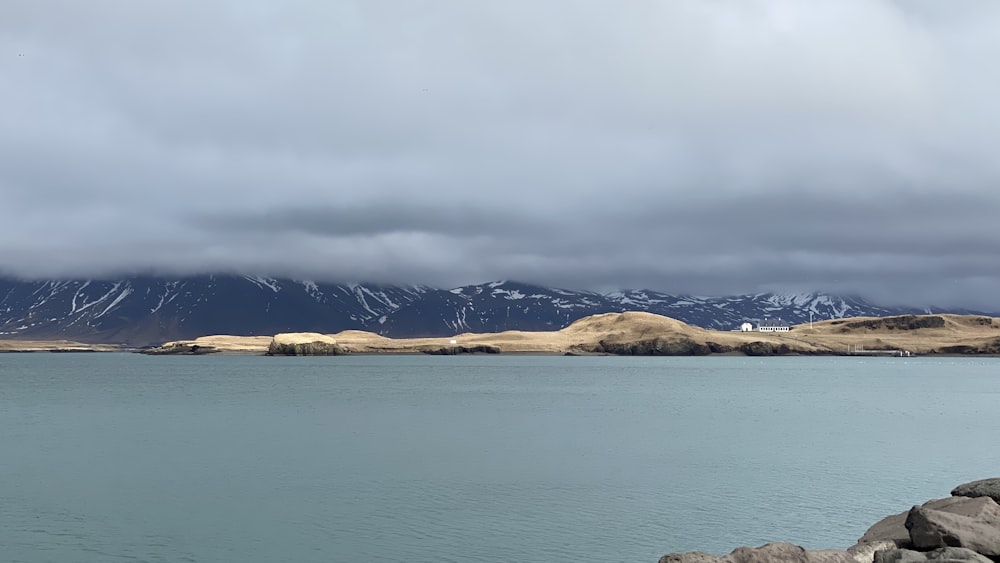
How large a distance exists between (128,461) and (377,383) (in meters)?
70.5

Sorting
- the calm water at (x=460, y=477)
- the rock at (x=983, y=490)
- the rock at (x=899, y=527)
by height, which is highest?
the rock at (x=983, y=490)

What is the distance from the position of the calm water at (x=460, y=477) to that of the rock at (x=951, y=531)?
19.0 feet

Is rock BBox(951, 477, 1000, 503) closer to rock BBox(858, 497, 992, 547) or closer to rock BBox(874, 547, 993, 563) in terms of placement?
rock BBox(858, 497, 992, 547)

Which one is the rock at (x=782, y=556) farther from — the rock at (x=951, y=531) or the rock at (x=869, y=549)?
the rock at (x=951, y=531)

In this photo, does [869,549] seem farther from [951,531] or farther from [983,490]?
[983,490]

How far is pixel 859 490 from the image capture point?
32.5 m

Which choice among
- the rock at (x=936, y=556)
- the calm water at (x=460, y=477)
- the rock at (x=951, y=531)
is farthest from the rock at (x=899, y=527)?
the calm water at (x=460, y=477)

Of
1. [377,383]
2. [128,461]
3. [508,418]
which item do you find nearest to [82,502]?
[128,461]

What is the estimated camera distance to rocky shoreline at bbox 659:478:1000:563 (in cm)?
1708

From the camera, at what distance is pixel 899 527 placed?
21828mm

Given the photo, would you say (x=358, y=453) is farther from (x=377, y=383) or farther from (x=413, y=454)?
(x=377, y=383)

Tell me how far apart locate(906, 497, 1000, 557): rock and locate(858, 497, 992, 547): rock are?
72cm

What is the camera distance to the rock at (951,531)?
1844cm

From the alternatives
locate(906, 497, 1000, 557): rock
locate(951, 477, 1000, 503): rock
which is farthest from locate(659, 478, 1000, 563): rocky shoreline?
locate(951, 477, 1000, 503): rock
